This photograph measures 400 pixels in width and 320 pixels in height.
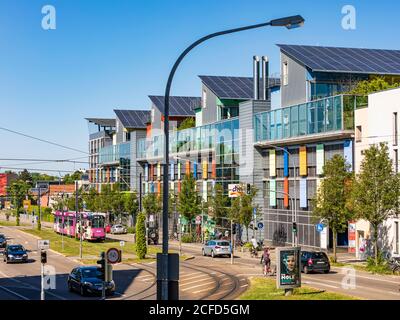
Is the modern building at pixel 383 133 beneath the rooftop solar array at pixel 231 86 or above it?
beneath

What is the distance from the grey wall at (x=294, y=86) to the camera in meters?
68.8

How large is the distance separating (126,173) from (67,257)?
195 ft

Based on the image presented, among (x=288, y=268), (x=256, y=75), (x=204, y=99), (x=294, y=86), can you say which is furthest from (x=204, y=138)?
(x=288, y=268)

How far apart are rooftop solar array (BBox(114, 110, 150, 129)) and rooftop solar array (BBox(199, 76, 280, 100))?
30942 millimetres

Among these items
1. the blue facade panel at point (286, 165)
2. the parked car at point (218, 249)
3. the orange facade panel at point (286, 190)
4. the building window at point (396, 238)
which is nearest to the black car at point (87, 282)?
the building window at point (396, 238)

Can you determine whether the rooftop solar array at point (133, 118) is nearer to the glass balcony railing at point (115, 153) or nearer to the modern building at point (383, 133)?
the glass balcony railing at point (115, 153)

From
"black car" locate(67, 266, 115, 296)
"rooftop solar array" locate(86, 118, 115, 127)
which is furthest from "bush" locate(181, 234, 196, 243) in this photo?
"rooftop solar array" locate(86, 118, 115, 127)

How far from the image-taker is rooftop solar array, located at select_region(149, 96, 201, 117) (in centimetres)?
11169

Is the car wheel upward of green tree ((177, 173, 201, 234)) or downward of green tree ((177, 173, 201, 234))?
downward

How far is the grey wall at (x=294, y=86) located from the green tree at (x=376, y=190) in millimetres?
22433

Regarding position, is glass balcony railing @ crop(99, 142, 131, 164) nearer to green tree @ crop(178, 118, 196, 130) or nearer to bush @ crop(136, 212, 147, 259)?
green tree @ crop(178, 118, 196, 130)

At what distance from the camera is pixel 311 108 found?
210 ft

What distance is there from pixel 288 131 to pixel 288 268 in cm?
3636

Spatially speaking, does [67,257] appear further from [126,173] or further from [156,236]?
[126,173]
